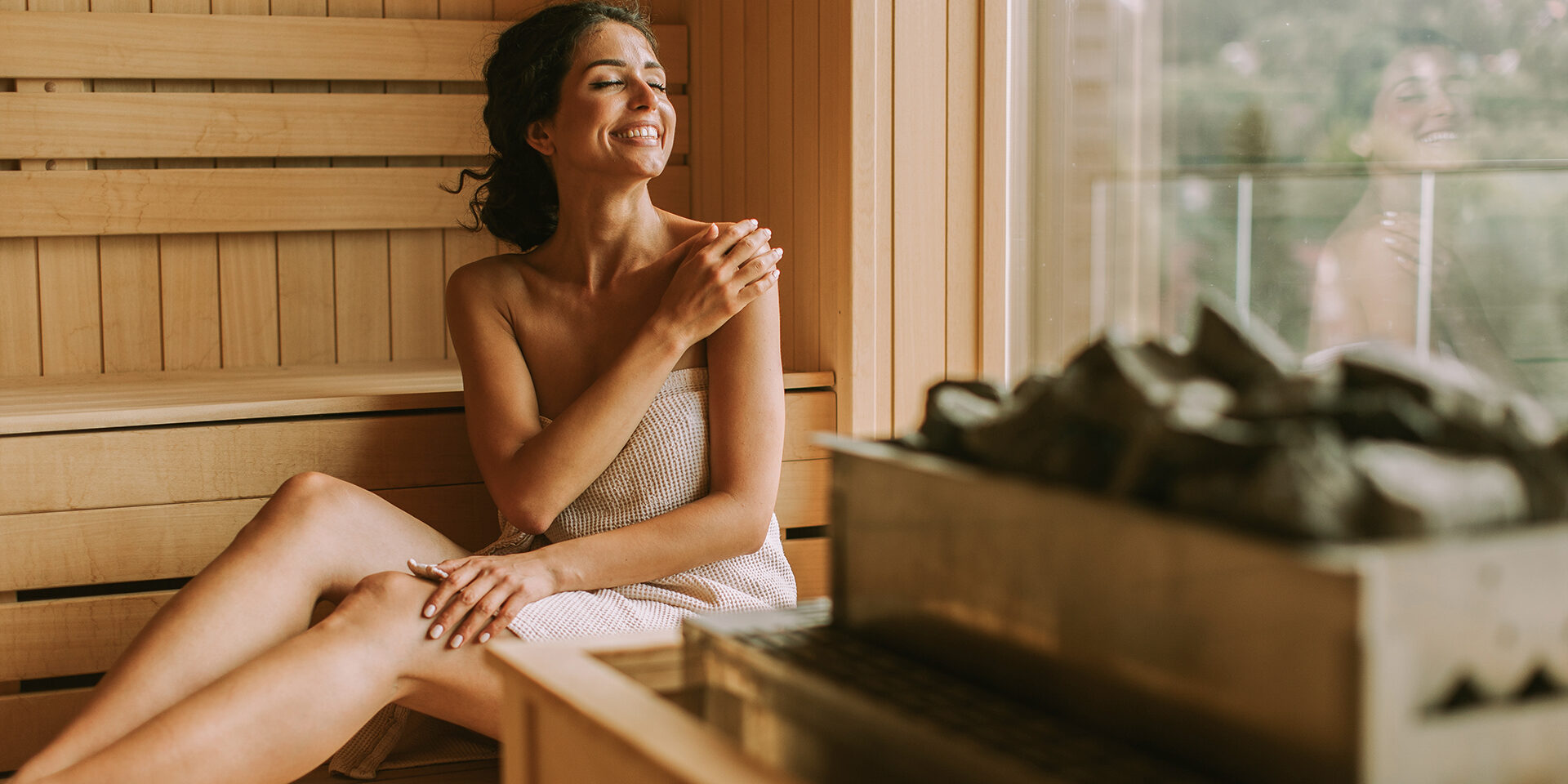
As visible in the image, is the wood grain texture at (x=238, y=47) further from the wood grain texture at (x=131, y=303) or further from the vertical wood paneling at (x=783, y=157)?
the vertical wood paneling at (x=783, y=157)

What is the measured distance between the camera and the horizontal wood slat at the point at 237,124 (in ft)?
8.95

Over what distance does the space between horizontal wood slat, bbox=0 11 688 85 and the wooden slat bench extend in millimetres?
722

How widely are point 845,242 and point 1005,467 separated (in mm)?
1644

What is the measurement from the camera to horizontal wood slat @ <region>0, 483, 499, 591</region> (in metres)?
2.12

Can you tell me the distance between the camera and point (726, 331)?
198 cm

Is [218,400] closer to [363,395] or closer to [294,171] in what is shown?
[363,395]

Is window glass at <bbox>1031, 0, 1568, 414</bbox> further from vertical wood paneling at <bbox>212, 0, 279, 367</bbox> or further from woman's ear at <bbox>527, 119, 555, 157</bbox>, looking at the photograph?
vertical wood paneling at <bbox>212, 0, 279, 367</bbox>

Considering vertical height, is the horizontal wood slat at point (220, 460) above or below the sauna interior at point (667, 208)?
below

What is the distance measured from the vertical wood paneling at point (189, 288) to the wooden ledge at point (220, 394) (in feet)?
0.17

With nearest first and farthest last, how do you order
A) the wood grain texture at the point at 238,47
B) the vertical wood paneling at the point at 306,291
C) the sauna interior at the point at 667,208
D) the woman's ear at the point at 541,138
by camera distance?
the sauna interior at the point at 667,208, the woman's ear at the point at 541,138, the wood grain texture at the point at 238,47, the vertical wood paneling at the point at 306,291

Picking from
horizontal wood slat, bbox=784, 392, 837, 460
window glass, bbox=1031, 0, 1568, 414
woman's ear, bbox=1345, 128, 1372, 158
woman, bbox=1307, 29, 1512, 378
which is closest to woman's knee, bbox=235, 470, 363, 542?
horizontal wood slat, bbox=784, 392, 837, 460

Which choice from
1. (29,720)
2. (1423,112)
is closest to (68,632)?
(29,720)

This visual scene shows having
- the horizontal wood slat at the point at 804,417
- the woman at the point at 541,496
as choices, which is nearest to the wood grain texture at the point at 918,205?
the horizontal wood slat at the point at 804,417

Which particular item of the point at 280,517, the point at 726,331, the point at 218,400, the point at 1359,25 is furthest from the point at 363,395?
the point at 1359,25
